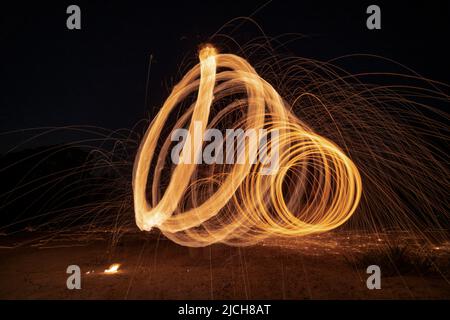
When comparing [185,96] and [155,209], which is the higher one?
[185,96]

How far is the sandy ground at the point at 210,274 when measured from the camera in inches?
234

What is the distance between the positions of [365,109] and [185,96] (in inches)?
157

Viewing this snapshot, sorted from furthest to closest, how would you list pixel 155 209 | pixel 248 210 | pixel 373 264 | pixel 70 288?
1. pixel 248 210
2. pixel 155 209
3. pixel 373 264
4. pixel 70 288

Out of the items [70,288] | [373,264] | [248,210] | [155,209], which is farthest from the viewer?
[248,210]

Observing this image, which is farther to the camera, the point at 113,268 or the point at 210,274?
the point at 113,268

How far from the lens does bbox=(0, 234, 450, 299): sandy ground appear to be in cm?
595

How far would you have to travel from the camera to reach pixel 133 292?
6125mm

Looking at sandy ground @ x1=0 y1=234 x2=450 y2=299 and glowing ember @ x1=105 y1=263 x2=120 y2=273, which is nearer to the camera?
sandy ground @ x1=0 y1=234 x2=450 y2=299

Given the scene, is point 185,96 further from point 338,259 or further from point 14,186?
point 14,186

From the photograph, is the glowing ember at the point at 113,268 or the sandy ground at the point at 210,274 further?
the glowing ember at the point at 113,268

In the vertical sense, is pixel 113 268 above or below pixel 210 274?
above

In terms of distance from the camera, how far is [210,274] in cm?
708

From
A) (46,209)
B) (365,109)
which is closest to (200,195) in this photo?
(365,109)

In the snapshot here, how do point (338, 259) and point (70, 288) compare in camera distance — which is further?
point (338, 259)
